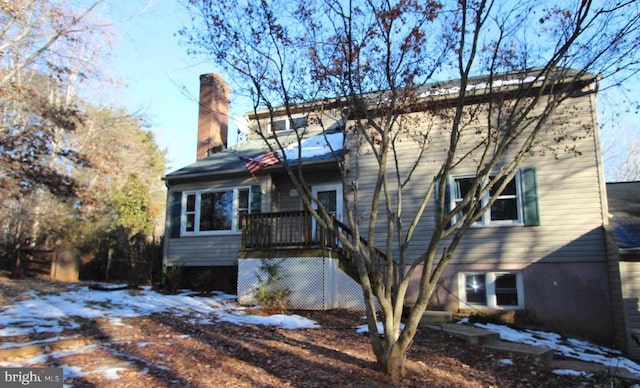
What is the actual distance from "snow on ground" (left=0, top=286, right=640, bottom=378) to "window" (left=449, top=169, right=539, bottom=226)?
238cm

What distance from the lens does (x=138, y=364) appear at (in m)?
4.91

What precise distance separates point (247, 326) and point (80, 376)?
329cm

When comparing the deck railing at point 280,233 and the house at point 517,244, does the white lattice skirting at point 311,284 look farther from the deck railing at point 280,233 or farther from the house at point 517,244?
the deck railing at point 280,233

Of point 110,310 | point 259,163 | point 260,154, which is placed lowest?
point 110,310

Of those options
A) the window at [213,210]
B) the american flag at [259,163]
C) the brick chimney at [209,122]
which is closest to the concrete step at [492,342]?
the american flag at [259,163]

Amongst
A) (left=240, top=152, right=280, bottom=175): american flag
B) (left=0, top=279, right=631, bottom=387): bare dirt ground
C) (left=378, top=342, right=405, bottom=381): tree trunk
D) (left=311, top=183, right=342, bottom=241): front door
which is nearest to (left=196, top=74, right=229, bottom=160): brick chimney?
(left=240, top=152, right=280, bottom=175): american flag

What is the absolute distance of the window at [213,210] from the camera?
1269cm

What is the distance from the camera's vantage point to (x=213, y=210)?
42.7 feet

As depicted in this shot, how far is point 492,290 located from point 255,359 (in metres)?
6.45

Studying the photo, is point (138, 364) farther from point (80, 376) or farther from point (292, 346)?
point (292, 346)

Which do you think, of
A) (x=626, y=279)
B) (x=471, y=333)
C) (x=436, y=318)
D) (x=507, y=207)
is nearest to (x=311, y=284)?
(x=436, y=318)

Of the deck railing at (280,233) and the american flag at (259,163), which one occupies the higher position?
the american flag at (259,163)

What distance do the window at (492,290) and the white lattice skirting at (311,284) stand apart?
7.85ft

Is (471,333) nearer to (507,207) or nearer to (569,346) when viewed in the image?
(569,346)
